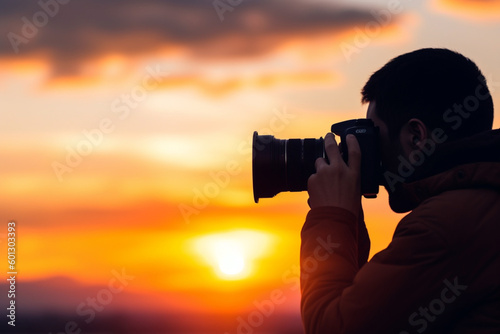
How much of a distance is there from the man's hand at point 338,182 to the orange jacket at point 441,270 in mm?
290

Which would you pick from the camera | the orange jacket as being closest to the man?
the orange jacket

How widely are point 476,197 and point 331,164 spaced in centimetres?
59

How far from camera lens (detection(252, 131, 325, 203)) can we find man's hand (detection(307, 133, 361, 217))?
1.14ft

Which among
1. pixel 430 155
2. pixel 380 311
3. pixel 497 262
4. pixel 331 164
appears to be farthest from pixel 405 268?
pixel 331 164

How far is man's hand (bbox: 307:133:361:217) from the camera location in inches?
95.7

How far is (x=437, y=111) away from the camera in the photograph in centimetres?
237

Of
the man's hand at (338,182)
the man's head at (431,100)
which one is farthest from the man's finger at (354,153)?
the man's head at (431,100)

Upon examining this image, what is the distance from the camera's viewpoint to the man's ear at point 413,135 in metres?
2.38

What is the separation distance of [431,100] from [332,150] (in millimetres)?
419

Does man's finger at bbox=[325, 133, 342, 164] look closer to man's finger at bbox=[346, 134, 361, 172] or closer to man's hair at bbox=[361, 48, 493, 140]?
man's finger at bbox=[346, 134, 361, 172]

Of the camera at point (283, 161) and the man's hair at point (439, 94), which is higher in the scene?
the camera at point (283, 161)

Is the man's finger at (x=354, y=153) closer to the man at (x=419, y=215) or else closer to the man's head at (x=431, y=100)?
the man at (x=419, y=215)

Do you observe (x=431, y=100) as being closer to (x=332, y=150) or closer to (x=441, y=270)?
(x=332, y=150)

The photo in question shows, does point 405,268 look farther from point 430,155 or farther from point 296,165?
point 296,165
